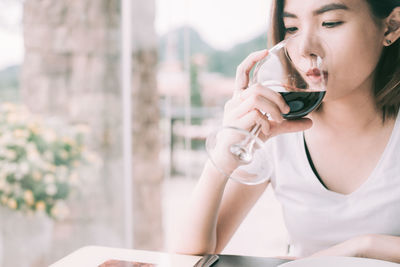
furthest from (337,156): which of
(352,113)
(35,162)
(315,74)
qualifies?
(35,162)

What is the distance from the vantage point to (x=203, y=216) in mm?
1055

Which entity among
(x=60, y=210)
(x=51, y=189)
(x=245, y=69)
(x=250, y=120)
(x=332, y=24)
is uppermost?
(x=332, y=24)

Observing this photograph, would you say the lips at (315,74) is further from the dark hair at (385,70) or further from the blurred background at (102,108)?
the blurred background at (102,108)

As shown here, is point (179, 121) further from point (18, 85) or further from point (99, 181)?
point (18, 85)

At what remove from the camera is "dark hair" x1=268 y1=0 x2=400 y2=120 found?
3.78 ft

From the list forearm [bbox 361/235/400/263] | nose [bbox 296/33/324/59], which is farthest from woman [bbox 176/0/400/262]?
nose [bbox 296/33/324/59]

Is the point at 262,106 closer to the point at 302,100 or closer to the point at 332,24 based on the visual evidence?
the point at 302,100

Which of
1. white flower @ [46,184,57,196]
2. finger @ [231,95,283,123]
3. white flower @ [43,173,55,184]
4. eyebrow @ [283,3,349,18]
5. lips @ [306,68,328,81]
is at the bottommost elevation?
white flower @ [46,184,57,196]

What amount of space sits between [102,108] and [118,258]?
1841 millimetres

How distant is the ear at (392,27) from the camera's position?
1127 millimetres

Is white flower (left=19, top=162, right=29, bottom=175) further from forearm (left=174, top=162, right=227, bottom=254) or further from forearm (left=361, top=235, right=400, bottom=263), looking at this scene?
forearm (left=361, top=235, right=400, bottom=263)

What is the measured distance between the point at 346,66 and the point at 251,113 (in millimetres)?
431

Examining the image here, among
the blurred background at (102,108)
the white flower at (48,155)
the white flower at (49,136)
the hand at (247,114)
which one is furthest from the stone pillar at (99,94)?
the hand at (247,114)

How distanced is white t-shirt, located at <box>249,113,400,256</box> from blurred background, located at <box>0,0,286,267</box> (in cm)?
158
